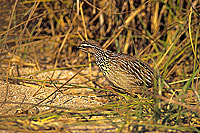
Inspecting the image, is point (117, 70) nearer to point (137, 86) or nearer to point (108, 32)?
point (137, 86)

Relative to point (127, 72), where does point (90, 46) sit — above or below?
above

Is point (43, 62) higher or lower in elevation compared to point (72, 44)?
lower

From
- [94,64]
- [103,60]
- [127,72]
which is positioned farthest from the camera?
[94,64]

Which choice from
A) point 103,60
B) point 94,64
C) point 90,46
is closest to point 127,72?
point 103,60

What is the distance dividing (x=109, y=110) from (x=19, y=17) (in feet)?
9.43

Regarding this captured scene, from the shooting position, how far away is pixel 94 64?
5.43 meters

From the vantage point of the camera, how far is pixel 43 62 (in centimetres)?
580

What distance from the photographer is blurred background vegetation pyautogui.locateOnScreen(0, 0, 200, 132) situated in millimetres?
2857

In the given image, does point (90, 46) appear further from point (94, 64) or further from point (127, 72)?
point (94, 64)

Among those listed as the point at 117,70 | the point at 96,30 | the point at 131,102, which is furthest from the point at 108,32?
the point at 131,102

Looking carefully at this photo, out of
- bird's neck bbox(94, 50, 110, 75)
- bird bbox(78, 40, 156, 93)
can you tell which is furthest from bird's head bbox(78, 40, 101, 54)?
bird bbox(78, 40, 156, 93)

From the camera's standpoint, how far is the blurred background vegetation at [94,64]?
2.86 metres

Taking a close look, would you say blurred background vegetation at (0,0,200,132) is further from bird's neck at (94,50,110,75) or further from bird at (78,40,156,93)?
bird's neck at (94,50,110,75)

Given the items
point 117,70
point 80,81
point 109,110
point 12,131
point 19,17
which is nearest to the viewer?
point 12,131
